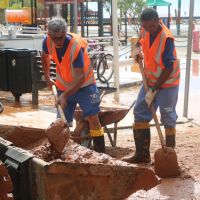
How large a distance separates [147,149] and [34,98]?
540 centimetres

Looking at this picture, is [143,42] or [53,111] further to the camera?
[53,111]

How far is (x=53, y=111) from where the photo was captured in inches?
430

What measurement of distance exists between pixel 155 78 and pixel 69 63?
3.40 feet

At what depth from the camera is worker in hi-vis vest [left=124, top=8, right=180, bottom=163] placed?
6160 mm

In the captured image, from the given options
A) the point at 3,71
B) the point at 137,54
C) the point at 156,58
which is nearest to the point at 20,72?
the point at 3,71

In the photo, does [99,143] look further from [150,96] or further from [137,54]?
[137,54]

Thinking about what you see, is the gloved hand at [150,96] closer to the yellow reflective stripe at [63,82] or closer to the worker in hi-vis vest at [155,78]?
the worker in hi-vis vest at [155,78]

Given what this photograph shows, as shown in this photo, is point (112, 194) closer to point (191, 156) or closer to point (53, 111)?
point (191, 156)

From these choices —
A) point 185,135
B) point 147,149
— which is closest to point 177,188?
point 147,149

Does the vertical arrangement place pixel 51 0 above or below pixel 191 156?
above

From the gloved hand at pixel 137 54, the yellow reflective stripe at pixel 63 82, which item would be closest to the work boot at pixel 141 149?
the gloved hand at pixel 137 54

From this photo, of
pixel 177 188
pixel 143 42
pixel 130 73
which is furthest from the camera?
pixel 130 73

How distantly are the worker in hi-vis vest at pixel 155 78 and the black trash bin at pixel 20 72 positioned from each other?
225 inches

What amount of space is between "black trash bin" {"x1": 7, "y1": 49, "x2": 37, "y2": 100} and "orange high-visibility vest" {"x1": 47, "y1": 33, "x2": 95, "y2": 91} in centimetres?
555
